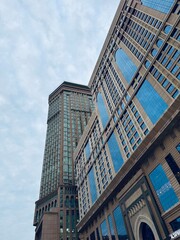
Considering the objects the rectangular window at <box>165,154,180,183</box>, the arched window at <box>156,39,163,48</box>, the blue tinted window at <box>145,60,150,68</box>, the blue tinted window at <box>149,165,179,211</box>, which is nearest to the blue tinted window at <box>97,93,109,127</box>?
the blue tinted window at <box>145,60,150,68</box>

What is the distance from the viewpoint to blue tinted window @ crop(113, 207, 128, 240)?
45.8 m

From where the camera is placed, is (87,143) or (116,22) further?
(87,143)

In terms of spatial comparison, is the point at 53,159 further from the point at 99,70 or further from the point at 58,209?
A: the point at 99,70

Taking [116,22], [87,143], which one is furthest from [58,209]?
[116,22]

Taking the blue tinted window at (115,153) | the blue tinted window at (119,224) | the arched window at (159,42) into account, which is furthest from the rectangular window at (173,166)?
the arched window at (159,42)

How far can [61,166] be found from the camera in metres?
94.3

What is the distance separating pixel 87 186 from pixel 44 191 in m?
28.2

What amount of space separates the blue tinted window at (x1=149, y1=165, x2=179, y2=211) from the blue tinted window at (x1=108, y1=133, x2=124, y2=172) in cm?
1457

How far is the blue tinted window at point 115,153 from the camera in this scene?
54.5 meters

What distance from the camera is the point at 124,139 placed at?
177 feet

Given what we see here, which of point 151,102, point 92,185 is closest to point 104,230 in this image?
point 92,185

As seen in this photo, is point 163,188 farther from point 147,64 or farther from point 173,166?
point 147,64

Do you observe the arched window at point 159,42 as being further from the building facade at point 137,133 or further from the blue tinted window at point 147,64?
the blue tinted window at point 147,64

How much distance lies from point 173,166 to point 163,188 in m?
4.50
